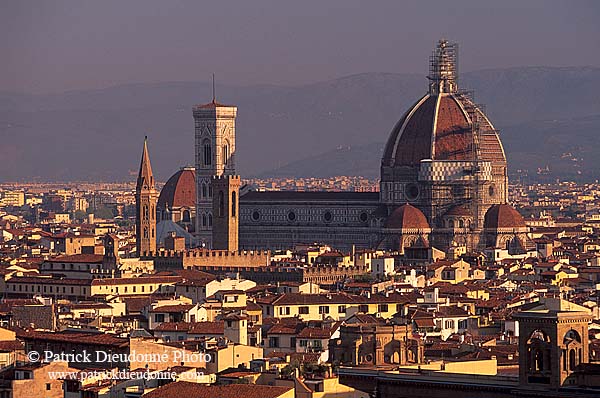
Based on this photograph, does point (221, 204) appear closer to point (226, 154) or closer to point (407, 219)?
point (407, 219)

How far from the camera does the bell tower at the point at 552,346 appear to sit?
34000mm

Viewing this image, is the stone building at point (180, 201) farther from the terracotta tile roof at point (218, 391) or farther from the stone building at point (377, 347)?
the terracotta tile roof at point (218, 391)

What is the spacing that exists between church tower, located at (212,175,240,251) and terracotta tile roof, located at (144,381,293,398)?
8260 centimetres

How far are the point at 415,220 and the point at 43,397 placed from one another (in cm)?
8316

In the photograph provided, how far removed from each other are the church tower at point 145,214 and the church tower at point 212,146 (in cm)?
2052

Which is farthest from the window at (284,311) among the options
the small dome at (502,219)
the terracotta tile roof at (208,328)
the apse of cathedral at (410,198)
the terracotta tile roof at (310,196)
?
the terracotta tile roof at (310,196)

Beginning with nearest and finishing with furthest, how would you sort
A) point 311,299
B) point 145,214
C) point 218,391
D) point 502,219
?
point 218,391
point 311,299
point 145,214
point 502,219

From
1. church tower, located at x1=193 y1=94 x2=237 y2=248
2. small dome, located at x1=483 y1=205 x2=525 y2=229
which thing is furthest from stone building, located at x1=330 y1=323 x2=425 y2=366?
church tower, located at x1=193 y1=94 x2=237 y2=248

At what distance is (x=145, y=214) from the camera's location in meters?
111

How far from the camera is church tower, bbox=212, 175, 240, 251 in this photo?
11938 centimetres

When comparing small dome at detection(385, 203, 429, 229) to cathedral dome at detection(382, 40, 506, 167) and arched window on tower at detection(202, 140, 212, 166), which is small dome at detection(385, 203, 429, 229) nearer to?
cathedral dome at detection(382, 40, 506, 167)

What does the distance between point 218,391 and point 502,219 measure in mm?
83674

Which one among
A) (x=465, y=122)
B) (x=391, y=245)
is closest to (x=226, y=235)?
(x=391, y=245)

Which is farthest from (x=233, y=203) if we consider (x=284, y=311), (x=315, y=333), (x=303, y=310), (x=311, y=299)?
(x=315, y=333)
